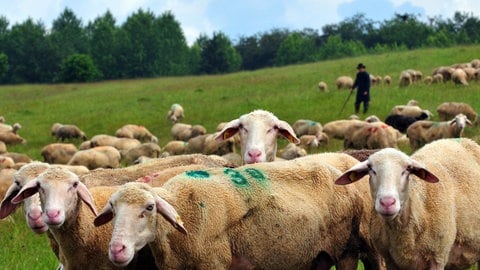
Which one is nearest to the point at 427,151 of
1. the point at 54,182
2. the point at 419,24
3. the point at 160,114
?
the point at 54,182

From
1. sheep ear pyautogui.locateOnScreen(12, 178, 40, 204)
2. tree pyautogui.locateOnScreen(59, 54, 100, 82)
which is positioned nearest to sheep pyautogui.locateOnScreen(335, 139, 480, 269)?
sheep ear pyautogui.locateOnScreen(12, 178, 40, 204)

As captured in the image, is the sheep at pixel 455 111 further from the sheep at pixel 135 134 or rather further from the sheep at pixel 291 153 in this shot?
the sheep at pixel 135 134

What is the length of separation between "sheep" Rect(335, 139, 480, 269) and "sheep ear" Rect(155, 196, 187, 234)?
59.1 inches

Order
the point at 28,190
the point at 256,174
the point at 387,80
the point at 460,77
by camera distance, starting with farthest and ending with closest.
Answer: the point at 387,80 < the point at 460,77 < the point at 256,174 < the point at 28,190

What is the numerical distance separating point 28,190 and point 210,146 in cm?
1515

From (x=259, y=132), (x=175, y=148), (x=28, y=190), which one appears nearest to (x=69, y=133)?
(x=175, y=148)

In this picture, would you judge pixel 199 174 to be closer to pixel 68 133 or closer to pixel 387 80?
pixel 68 133

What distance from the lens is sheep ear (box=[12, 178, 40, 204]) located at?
6945 millimetres

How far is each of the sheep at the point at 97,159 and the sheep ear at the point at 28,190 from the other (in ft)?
51.0

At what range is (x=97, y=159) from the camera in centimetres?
2273

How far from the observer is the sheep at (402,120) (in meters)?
23.9

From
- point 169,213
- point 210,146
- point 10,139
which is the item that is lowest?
point 10,139

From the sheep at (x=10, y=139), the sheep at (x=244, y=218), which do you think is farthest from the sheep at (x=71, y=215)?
the sheep at (x=10, y=139)

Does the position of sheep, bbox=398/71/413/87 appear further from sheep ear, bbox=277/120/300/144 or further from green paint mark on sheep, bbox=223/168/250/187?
green paint mark on sheep, bbox=223/168/250/187
